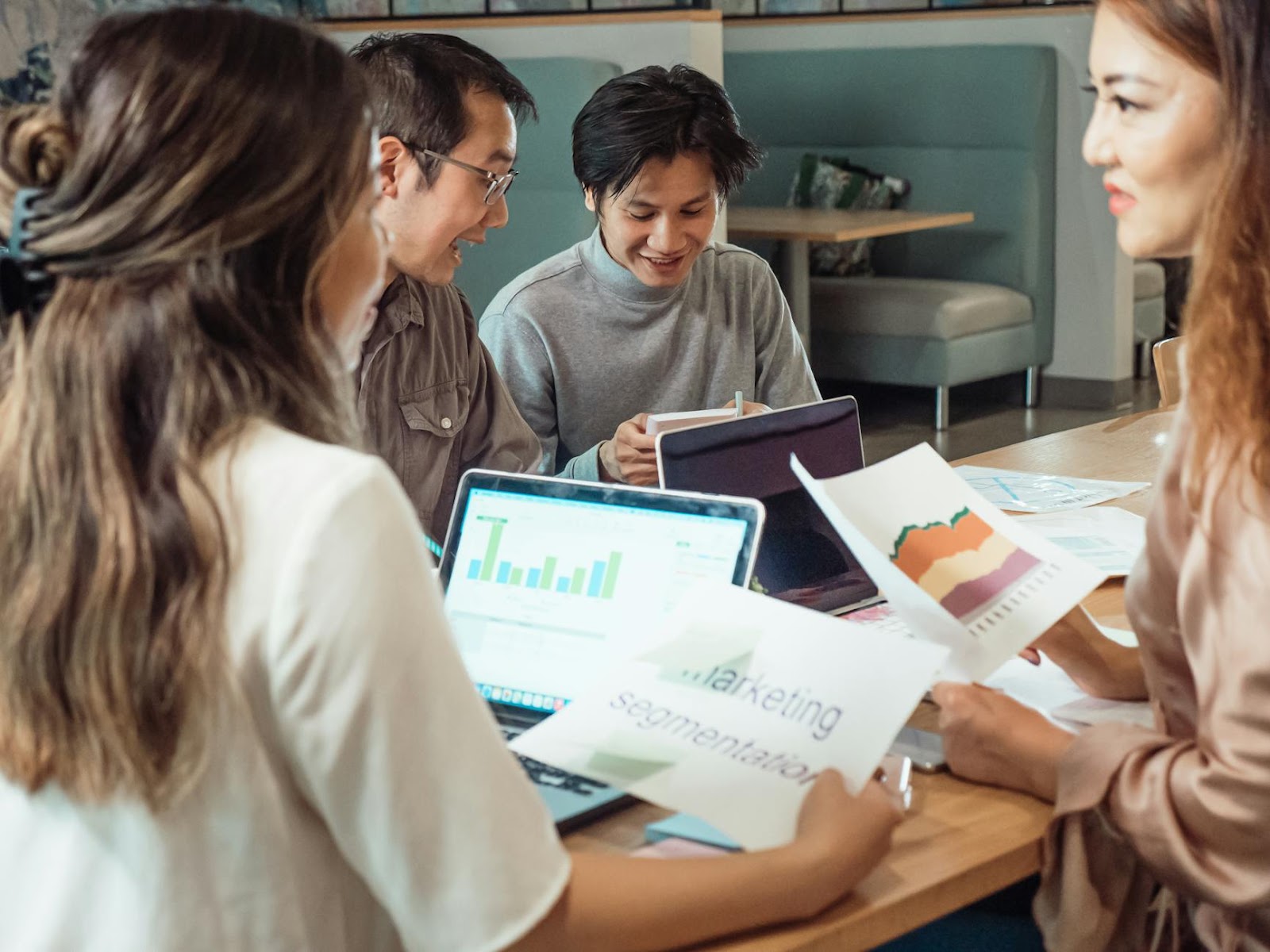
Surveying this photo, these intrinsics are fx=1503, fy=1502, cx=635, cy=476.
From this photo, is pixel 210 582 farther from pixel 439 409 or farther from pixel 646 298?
pixel 646 298

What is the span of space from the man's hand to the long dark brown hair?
1.14 m

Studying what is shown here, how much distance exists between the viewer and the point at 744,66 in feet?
21.6

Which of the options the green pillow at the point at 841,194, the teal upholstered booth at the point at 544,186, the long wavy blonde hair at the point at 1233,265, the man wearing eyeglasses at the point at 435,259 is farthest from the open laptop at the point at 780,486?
the green pillow at the point at 841,194

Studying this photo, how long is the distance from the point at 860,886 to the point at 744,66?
19.4 ft

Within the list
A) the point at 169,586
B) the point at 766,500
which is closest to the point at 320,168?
the point at 169,586

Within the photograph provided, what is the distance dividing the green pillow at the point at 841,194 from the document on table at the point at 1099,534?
428cm

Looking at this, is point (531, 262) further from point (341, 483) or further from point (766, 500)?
point (341, 483)

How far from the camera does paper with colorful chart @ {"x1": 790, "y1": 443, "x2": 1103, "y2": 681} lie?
1227mm

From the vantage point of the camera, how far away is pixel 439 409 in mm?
2092

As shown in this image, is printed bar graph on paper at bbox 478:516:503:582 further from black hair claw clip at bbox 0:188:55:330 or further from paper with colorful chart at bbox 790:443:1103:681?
black hair claw clip at bbox 0:188:55:330

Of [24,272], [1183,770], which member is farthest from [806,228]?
[24,272]

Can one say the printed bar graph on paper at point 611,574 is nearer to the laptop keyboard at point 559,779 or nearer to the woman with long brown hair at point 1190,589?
the laptop keyboard at point 559,779

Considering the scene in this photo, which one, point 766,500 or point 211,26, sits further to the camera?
point 766,500

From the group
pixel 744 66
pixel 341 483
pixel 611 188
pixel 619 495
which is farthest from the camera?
pixel 744 66
